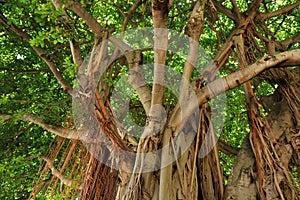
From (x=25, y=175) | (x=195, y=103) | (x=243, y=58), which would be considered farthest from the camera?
(x=25, y=175)

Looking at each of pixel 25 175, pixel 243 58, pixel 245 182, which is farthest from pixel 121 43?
pixel 25 175

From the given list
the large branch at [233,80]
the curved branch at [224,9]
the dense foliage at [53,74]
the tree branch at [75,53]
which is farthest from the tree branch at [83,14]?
the curved branch at [224,9]

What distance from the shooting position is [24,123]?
442cm

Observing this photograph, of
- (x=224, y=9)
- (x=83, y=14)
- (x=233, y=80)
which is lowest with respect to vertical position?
(x=233, y=80)

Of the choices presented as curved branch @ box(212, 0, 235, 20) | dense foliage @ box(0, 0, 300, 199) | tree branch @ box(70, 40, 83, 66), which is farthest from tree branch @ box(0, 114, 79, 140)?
curved branch @ box(212, 0, 235, 20)

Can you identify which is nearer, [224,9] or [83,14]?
[83,14]

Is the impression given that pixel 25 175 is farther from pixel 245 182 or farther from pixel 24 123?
pixel 245 182

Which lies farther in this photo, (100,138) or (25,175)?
(25,175)

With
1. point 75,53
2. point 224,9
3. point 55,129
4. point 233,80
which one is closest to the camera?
point 233,80

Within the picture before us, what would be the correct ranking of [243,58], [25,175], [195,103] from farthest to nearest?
[25,175], [243,58], [195,103]

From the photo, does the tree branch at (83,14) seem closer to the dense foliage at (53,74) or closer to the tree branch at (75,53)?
the tree branch at (75,53)

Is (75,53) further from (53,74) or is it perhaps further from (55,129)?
(53,74)

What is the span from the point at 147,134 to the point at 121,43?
2.70 feet

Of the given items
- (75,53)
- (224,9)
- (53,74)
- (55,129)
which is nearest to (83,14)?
(75,53)
